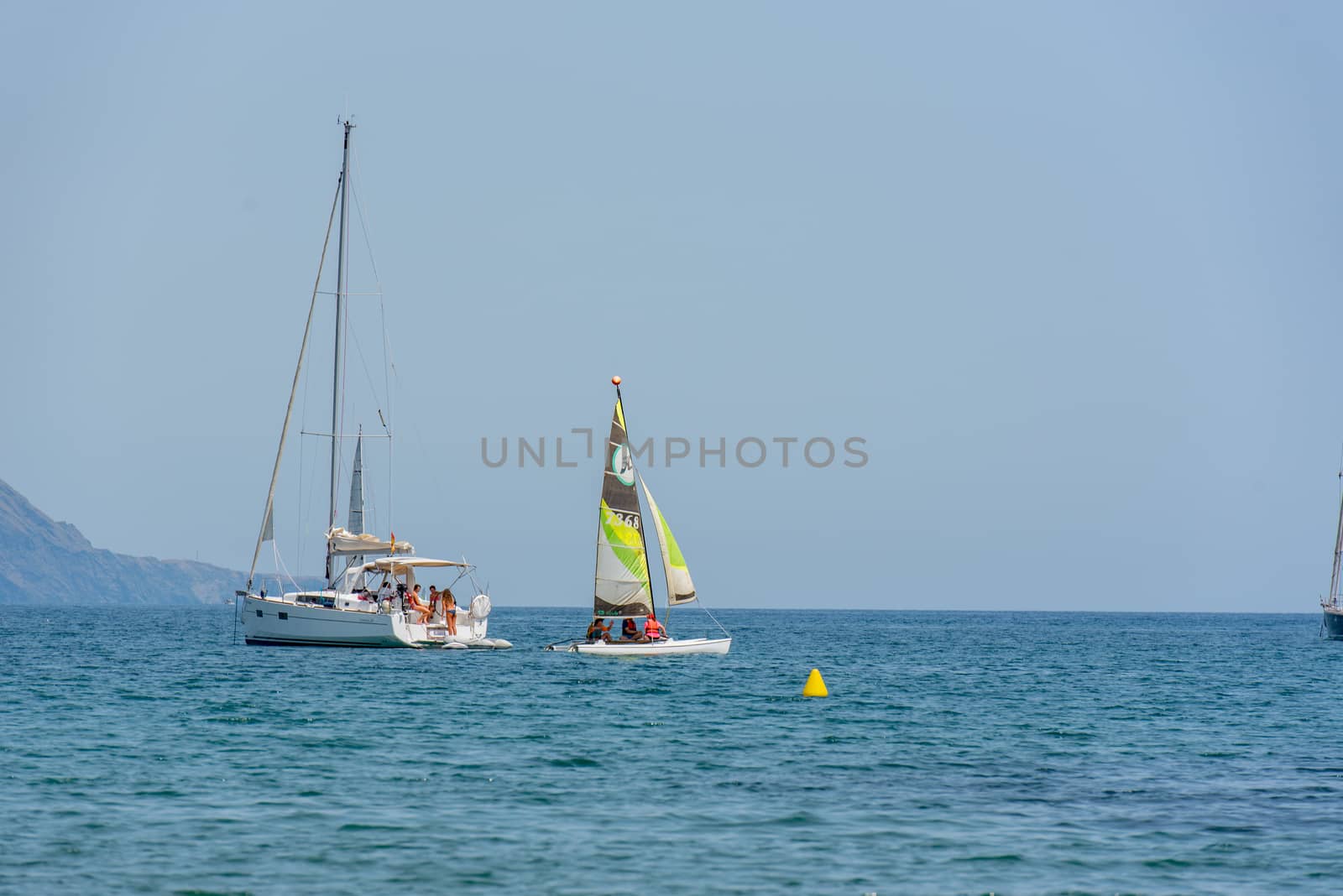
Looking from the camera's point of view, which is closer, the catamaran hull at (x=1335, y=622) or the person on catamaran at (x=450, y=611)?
the person on catamaran at (x=450, y=611)

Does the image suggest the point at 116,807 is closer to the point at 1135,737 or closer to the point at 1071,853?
the point at 1071,853

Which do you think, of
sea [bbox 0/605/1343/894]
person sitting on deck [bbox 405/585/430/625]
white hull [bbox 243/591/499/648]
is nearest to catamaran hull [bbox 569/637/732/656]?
sea [bbox 0/605/1343/894]

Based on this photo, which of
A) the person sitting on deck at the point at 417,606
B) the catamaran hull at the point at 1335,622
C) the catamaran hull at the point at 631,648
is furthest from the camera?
the catamaran hull at the point at 1335,622

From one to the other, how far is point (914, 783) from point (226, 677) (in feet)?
109

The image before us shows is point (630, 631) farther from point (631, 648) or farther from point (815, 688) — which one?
point (815, 688)

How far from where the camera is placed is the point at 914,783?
96.0ft

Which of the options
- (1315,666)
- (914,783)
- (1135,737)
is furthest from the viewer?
(1315,666)

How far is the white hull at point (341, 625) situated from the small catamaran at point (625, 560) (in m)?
8.03

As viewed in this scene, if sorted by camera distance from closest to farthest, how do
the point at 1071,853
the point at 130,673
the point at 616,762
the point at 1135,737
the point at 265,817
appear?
the point at 1071,853 → the point at 265,817 → the point at 616,762 → the point at 1135,737 → the point at 130,673

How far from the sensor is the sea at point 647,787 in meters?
21.1

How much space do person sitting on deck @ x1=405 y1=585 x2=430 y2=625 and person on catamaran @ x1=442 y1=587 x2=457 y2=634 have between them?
0.87 m

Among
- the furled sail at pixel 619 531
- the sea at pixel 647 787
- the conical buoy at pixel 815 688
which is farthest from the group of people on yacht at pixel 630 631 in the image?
the conical buoy at pixel 815 688

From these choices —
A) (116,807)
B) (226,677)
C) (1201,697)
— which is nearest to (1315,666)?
(1201,697)

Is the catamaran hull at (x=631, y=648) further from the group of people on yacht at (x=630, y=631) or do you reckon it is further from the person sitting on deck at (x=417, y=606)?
the person sitting on deck at (x=417, y=606)
